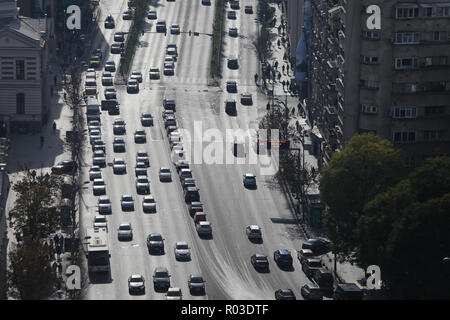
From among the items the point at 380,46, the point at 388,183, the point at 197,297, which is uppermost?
the point at 380,46

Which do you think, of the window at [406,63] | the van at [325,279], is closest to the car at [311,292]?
the van at [325,279]

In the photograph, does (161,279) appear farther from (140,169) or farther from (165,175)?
(140,169)

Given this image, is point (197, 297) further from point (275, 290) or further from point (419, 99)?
point (419, 99)

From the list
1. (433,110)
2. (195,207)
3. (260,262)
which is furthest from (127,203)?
(433,110)

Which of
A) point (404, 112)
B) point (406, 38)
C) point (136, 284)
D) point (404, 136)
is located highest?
point (406, 38)

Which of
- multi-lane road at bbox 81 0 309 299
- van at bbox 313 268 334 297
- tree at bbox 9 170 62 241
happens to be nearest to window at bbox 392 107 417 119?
multi-lane road at bbox 81 0 309 299

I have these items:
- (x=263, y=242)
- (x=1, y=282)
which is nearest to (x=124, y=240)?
(x=263, y=242)
